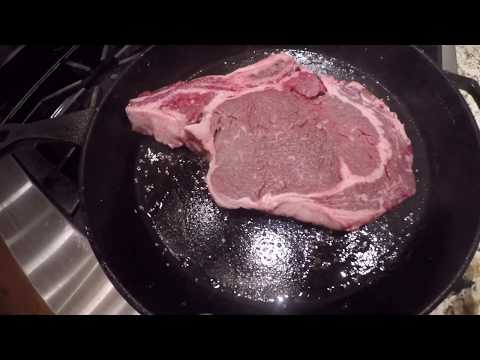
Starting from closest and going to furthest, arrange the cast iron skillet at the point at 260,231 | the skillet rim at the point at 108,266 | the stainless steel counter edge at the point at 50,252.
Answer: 1. the skillet rim at the point at 108,266
2. the cast iron skillet at the point at 260,231
3. the stainless steel counter edge at the point at 50,252

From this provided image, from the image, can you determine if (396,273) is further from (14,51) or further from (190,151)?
(14,51)

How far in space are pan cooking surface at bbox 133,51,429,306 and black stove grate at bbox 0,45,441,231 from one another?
34 cm

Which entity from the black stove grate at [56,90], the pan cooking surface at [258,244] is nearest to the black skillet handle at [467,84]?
the black stove grate at [56,90]

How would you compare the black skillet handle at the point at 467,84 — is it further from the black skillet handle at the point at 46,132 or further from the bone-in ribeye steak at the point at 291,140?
the black skillet handle at the point at 46,132

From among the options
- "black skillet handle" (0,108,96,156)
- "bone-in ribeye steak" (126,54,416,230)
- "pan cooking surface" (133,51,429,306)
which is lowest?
"pan cooking surface" (133,51,429,306)

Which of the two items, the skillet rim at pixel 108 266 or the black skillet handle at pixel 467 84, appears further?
the black skillet handle at pixel 467 84

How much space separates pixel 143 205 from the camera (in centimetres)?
175

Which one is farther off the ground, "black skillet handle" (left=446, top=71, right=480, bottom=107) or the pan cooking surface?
"black skillet handle" (left=446, top=71, right=480, bottom=107)

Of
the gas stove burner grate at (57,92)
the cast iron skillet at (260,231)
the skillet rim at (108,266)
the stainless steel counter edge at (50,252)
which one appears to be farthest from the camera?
the gas stove burner grate at (57,92)

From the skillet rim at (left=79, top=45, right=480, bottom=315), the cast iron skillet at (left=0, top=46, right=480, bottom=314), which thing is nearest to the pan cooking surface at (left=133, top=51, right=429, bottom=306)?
the cast iron skillet at (left=0, top=46, right=480, bottom=314)

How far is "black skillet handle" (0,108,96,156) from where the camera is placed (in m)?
1.66

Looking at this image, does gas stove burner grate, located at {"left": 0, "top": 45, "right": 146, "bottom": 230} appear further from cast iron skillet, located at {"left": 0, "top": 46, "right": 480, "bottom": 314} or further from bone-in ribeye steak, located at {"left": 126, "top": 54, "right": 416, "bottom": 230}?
bone-in ribeye steak, located at {"left": 126, "top": 54, "right": 416, "bottom": 230}

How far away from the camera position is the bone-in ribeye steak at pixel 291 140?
5.37 ft
